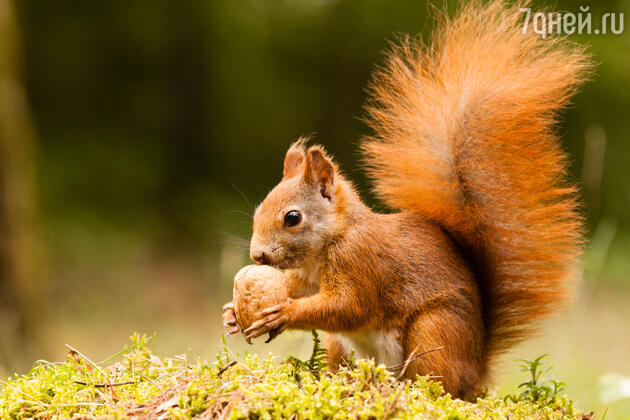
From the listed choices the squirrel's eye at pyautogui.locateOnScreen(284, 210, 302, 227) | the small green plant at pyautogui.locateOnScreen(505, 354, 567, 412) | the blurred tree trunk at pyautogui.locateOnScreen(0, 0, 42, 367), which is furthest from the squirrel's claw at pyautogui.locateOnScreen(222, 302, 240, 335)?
the blurred tree trunk at pyautogui.locateOnScreen(0, 0, 42, 367)

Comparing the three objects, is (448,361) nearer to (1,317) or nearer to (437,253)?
(437,253)

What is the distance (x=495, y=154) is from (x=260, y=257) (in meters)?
0.72

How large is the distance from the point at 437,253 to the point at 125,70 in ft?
15.7

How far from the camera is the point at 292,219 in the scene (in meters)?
1.72

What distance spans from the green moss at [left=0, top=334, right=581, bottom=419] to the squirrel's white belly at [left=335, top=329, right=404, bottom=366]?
0.14 metres

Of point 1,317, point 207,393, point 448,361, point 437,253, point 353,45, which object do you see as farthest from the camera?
point 353,45

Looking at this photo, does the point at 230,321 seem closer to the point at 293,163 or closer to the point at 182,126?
the point at 293,163

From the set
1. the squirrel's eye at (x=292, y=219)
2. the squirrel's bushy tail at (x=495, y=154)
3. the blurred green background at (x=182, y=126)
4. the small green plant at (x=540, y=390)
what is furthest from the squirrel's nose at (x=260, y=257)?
the blurred green background at (x=182, y=126)

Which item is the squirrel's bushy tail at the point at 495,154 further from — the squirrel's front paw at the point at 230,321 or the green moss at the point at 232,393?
the squirrel's front paw at the point at 230,321

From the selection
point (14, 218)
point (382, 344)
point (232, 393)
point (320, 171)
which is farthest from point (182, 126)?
point (232, 393)

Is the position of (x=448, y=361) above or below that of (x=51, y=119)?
below

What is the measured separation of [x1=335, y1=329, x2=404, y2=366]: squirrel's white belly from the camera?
1688mm

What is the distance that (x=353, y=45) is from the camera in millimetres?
5348

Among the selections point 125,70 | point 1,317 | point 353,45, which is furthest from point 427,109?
point 125,70
